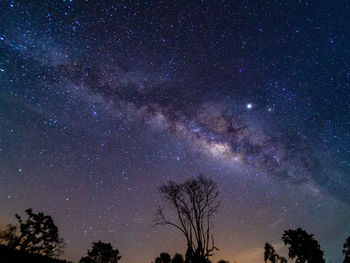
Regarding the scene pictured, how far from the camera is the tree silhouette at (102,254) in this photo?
37.7 meters

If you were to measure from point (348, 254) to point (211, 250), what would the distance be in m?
23.3

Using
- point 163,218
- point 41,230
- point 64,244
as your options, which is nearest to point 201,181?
point 163,218

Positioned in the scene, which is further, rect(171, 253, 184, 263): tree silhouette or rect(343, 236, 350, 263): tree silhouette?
rect(171, 253, 184, 263): tree silhouette

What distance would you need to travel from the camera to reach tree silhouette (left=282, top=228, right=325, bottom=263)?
94.3 feet

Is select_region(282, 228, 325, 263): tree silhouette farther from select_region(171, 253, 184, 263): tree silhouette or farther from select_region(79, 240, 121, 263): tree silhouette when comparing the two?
select_region(79, 240, 121, 263): tree silhouette

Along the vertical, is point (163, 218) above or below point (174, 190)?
below

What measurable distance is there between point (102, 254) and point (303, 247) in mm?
39150

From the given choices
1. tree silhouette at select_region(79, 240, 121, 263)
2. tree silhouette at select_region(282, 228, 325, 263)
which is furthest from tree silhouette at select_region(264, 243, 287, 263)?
tree silhouette at select_region(79, 240, 121, 263)

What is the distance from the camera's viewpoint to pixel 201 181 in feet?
71.8

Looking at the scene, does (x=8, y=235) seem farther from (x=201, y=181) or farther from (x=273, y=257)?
(x=273, y=257)

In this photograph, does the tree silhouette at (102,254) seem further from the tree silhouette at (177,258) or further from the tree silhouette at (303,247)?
the tree silhouette at (303,247)

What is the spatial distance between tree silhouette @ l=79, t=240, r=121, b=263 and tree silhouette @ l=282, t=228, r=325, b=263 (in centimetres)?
3524

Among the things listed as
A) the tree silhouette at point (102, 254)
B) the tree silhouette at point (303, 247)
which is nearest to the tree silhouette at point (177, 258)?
the tree silhouette at point (102, 254)

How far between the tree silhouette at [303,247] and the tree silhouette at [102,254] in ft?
116
